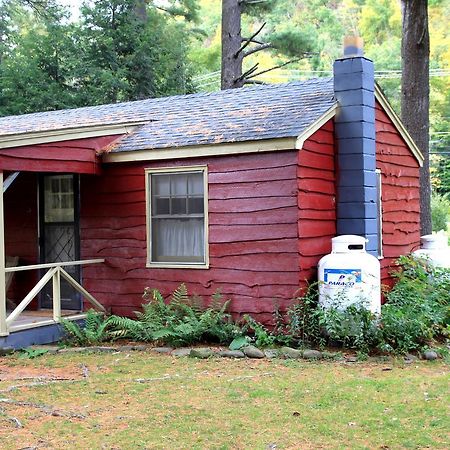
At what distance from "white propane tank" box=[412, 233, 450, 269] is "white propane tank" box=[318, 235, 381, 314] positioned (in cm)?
270

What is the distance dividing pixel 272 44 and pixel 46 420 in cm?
1987

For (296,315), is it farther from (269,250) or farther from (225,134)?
(225,134)

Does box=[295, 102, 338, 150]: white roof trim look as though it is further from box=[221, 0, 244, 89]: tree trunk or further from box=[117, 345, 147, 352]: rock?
box=[221, 0, 244, 89]: tree trunk

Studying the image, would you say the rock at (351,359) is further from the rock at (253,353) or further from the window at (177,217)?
the window at (177,217)

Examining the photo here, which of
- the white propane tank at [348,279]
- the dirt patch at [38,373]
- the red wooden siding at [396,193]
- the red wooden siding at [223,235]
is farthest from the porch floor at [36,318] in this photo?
the red wooden siding at [396,193]

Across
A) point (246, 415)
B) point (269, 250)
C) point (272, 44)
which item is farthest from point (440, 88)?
point (246, 415)

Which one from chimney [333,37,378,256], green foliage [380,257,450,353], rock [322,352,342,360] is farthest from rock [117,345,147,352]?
chimney [333,37,378,256]

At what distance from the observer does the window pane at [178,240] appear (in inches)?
394

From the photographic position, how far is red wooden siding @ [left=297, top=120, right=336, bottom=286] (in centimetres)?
916

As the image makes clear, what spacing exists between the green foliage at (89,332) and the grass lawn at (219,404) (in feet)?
3.15

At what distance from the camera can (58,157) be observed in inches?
378

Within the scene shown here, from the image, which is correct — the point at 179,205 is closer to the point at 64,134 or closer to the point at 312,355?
the point at 64,134

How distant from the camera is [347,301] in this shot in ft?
28.7

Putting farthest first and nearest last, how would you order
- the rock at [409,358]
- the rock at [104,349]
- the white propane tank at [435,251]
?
the white propane tank at [435,251] → the rock at [104,349] → the rock at [409,358]
